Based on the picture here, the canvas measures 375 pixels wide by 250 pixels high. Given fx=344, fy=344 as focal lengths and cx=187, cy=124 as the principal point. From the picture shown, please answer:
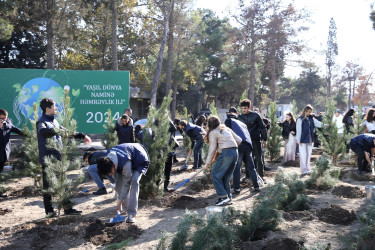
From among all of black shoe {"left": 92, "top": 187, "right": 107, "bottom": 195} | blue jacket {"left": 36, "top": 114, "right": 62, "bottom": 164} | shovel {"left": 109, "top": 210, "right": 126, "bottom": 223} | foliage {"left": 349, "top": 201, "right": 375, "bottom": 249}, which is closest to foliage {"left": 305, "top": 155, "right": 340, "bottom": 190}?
foliage {"left": 349, "top": 201, "right": 375, "bottom": 249}

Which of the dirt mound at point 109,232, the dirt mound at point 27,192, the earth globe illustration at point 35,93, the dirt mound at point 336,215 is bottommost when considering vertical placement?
the dirt mound at point 27,192

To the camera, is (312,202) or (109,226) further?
(312,202)

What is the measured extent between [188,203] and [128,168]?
2.03m

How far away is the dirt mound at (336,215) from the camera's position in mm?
4898

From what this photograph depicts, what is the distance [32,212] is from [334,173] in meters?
6.05

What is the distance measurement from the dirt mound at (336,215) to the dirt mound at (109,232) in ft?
8.85

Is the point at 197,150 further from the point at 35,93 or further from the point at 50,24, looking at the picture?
the point at 50,24

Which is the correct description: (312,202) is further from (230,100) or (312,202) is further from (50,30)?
(230,100)

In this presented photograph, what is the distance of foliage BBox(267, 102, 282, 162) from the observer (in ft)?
35.8

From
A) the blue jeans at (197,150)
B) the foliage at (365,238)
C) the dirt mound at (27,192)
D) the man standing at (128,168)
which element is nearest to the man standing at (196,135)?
the blue jeans at (197,150)

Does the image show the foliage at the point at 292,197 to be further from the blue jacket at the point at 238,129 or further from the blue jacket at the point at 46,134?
the blue jacket at the point at 46,134

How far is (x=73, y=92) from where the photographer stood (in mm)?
13492

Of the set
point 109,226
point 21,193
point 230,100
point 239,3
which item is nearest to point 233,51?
point 239,3

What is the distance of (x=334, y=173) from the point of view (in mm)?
7418
